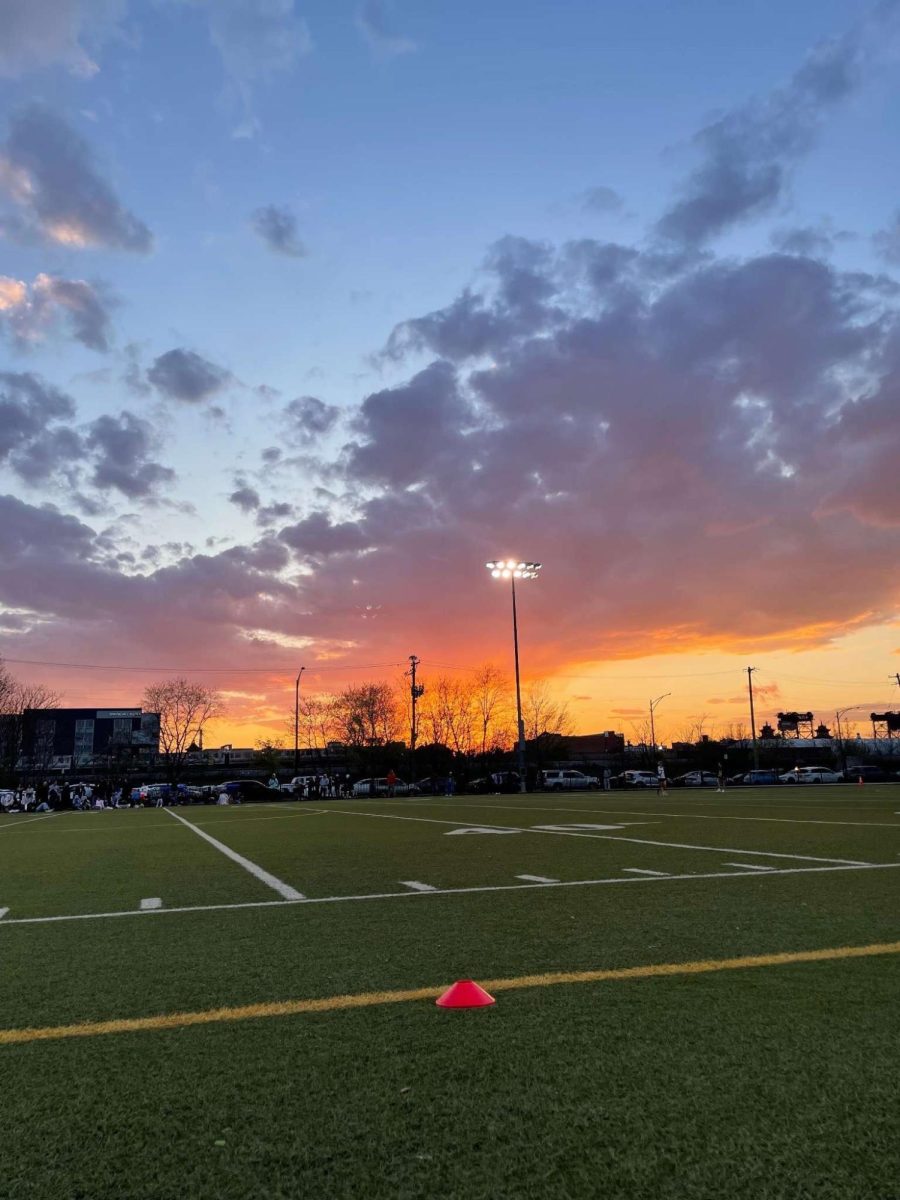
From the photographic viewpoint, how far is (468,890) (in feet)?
23.7

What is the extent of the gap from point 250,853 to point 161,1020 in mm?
8531

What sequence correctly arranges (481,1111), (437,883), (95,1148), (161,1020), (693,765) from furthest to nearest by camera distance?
1. (693,765)
2. (437,883)
3. (161,1020)
4. (481,1111)
5. (95,1148)

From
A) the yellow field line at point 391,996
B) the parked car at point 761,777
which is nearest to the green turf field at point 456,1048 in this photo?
the yellow field line at point 391,996

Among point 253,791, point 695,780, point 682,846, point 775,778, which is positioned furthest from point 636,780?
point 682,846

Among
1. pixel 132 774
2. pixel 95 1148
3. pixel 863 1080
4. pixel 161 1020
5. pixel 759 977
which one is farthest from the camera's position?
pixel 132 774

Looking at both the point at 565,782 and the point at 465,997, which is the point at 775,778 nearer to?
the point at 565,782

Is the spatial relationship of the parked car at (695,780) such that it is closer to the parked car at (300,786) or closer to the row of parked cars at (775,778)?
the row of parked cars at (775,778)

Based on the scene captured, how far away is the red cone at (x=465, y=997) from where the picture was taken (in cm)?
368

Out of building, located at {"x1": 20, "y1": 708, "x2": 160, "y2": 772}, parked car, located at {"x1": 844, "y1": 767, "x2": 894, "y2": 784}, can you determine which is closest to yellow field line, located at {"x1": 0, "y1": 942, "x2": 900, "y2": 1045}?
parked car, located at {"x1": 844, "y1": 767, "x2": 894, "y2": 784}

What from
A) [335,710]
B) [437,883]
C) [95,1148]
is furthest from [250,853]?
[335,710]

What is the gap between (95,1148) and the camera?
244cm

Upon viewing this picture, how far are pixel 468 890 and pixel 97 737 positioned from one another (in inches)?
5447

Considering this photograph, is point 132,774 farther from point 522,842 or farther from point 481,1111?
point 481,1111

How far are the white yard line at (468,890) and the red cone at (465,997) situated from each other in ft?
10.4
